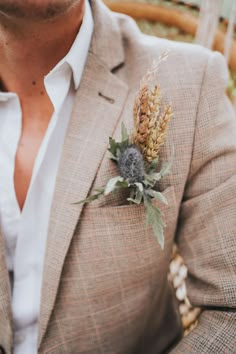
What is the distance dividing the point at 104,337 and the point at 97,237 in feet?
1.01

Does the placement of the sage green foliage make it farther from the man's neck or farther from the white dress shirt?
the man's neck

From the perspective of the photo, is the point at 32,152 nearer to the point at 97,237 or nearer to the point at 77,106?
the point at 77,106

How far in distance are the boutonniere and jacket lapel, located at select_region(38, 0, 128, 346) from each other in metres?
0.07

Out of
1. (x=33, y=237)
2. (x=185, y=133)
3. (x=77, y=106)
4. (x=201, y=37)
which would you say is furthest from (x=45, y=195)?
(x=201, y=37)

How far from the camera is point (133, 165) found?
855mm

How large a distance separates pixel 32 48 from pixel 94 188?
40cm

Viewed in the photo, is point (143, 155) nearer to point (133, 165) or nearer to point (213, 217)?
point (133, 165)

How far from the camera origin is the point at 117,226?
941 millimetres

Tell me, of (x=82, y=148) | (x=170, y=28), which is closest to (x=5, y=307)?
(x=82, y=148)

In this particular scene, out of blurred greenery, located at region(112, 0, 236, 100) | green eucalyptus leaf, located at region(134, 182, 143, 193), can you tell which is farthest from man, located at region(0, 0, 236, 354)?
blurred greenery, located at region(112, 0, 236, 100)

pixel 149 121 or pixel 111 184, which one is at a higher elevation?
pixel 149 121

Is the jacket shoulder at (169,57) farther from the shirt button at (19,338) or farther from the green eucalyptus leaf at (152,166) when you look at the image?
the shirt button at (19,338)

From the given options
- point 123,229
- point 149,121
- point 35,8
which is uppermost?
point 35,8

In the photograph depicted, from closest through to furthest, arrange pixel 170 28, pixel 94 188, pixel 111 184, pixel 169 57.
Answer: pixel 111 184, pixel 94 188, pixel 169 57, pixel 170 28
